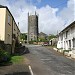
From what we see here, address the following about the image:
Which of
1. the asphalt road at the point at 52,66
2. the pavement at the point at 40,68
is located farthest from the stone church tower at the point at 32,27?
the pavement at the point at 40,68

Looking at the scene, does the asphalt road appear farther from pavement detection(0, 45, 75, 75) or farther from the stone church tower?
the stone church tower

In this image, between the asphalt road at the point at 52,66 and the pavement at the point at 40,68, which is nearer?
the pavement at the point at 40,68

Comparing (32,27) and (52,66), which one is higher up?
(32,27)

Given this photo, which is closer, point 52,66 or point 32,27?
point 52,66

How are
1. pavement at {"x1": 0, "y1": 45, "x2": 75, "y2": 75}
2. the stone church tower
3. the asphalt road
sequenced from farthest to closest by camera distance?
the stone church tower < the asphalt road < pavement at {"x1": 0, "y1": 45, "x2": 75, "y2": 75}

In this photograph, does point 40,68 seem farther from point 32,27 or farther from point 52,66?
point 32,27

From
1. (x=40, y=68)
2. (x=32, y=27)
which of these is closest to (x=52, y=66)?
(x=40, y=68)

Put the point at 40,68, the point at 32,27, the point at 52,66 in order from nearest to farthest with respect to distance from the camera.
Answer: the point at 40,68
the point at 52,66
the point at 32,27

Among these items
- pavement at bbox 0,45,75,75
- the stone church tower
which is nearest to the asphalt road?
pavement at bbox 0,45,75,75

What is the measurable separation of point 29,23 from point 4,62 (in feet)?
280

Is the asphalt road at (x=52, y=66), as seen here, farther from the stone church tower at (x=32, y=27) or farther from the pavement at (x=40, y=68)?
the stone church tower at (x=32, y=27)

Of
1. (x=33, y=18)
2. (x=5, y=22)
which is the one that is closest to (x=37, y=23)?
(x=33, y=18)

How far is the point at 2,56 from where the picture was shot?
2064 cm

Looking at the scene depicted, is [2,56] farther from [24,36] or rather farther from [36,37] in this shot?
[24,36]
